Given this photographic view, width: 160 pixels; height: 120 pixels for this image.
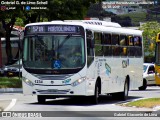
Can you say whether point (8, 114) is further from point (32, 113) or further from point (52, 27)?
point (52, 27)

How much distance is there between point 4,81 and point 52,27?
45.9 ft

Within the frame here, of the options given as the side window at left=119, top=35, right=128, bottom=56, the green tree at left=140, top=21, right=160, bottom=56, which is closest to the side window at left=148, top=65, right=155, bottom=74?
the side window at left=119, top=35, right=128, bottom=56

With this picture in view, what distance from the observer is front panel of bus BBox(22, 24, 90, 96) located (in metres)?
21.4

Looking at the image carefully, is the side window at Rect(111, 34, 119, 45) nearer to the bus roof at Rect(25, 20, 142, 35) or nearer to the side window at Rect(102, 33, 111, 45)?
the bus roof at Rect(25, 20, 142, 35)

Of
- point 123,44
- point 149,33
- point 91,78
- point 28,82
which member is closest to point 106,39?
point 123,44

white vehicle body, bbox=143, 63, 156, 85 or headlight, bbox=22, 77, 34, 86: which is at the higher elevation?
headlight, bbox=22, 77, 34, 86

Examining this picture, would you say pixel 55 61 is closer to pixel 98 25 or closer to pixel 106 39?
pixel 98 25

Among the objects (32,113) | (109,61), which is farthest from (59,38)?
(32,113)

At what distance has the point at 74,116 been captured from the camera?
17.2 metres

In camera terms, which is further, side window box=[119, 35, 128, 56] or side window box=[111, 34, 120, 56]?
side window box=[119, 35, 128, 56]

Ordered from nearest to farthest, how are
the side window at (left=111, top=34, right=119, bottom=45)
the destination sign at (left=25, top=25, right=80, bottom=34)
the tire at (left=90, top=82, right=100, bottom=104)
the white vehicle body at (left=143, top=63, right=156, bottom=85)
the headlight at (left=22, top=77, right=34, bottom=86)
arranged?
the headlight at (left=22, top=77, right=34, bottom=86) < the destination sign at (left=25, top=25, right=80, bottom=34) < the tire at (left=90, top=82, right=100, bottom=104) < the side window at (left=111, top=34, right=119, bottom=45) < the white vehicle body at (left=143, top=63, right=156, bottom=85)

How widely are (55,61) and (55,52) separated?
33 cm

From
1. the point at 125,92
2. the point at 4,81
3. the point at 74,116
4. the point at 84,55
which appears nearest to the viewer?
the point at 74,116

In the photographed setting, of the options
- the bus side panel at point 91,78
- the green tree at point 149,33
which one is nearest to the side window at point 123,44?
the bus side panel at point 91,78
